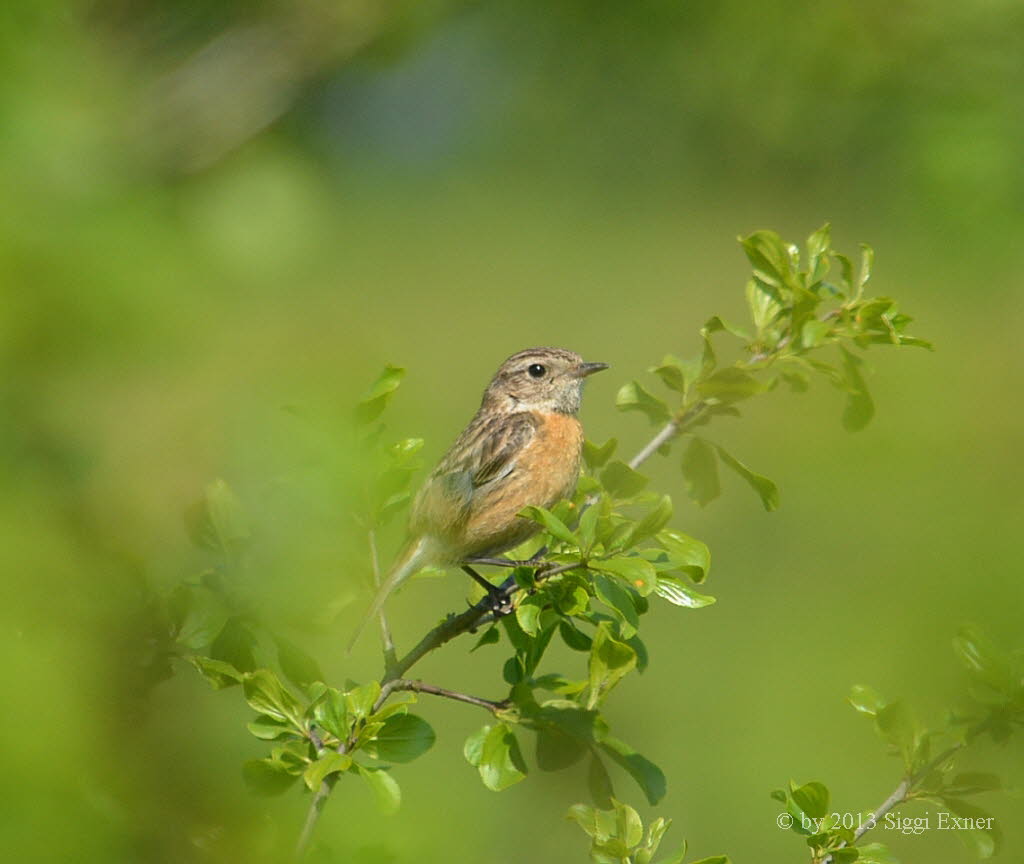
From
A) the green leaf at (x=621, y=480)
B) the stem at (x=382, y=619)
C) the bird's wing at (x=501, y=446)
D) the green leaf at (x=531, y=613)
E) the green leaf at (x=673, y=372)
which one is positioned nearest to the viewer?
the stem at (x=382, y=619)

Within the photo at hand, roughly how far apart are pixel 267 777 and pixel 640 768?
0.75m

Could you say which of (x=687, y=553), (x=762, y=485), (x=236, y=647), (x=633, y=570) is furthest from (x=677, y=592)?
(x=236, y=647)

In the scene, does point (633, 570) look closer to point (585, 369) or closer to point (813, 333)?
point (813, 333)

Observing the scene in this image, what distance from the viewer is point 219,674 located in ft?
5.24

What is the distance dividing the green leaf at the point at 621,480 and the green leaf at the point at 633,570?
0.49 m

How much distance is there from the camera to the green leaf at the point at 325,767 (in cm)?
152

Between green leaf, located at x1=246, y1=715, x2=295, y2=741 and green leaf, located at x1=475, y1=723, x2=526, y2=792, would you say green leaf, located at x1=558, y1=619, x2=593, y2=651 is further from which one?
green leaf, located at x1=246, y1=715, x2=295, y2=741

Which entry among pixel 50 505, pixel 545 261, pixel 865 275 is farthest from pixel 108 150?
pixel 545 261

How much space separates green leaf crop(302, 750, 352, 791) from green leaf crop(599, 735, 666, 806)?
1.69 feet

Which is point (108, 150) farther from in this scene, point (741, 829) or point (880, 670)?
point (880, 670)

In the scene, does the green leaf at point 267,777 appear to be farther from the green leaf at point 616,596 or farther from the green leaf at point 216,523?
the green leaf at point 616,596

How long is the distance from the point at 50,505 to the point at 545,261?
550 inches

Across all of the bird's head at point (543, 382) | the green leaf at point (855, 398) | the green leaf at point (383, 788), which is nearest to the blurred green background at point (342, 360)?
the green leaf at point (383, 788)

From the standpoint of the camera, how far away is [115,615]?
3.29 feet
